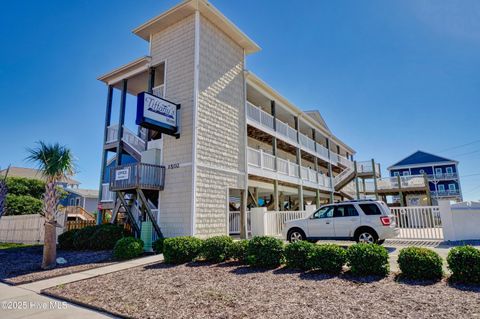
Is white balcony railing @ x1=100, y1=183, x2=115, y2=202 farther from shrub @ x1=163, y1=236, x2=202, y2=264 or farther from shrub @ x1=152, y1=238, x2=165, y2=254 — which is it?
shrub @ x1=163, y1=236, x2=202, y2=264

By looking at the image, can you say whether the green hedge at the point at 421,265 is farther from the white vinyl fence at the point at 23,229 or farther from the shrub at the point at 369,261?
the white vinyl fence at the point at 23,229

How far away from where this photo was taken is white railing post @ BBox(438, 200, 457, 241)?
12172 mm

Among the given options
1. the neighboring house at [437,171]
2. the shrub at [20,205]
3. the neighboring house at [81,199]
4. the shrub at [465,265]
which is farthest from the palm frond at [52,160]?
the neighboring house at [437,171]

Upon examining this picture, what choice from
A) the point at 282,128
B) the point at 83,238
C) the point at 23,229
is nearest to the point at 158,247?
the point at 83,238

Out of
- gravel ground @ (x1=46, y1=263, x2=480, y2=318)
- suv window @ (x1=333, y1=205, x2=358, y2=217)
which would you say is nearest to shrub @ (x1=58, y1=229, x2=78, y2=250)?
gravel ground @ (x1=46, y1=263, x2=480, y2=318)

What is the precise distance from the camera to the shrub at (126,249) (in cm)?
1070

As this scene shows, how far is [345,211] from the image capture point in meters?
11.7

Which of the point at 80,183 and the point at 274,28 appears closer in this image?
the point at 274,28

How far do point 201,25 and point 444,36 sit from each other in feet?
37.7

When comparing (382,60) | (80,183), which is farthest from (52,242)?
(80,183)

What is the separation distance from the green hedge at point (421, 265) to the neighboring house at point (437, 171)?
49.3 meters

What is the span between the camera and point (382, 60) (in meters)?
15.7

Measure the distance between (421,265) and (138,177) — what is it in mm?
11022

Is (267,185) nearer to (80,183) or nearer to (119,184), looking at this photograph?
(119,184)
